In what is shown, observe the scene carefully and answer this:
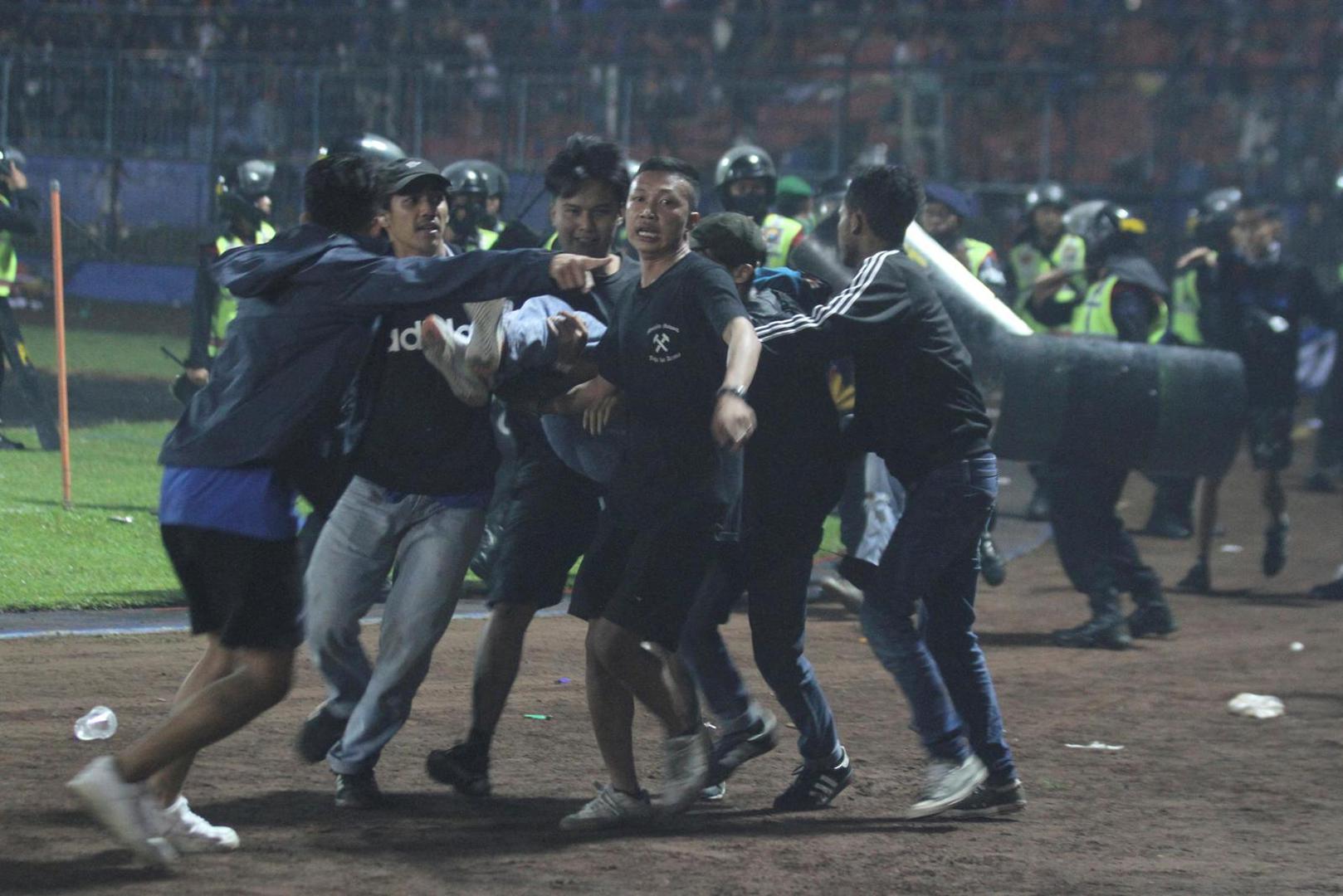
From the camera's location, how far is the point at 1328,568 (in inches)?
468

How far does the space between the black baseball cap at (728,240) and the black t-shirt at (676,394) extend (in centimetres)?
59

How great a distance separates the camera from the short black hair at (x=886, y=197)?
558 centimetres

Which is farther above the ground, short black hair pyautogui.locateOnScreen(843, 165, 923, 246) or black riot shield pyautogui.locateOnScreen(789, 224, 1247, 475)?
short black hair pyautogui.locateOnScreen(843, 165, 923, 246)

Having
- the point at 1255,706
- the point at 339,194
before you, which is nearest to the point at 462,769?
the point at 339,194

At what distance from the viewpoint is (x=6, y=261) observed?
38.9 feet

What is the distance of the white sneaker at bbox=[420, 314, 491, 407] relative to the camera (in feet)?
16.0

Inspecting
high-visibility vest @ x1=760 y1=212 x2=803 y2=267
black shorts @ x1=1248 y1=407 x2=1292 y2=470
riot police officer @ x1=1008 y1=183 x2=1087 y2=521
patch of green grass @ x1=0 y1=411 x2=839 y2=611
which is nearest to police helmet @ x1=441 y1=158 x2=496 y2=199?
high-visibility vest @ x1=760 y1=212 x2=803 y2=267

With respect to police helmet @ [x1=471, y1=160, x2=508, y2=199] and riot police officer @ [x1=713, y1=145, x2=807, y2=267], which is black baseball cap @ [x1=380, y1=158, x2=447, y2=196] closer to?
riot police officer @ [x1=713, y1=145, x2=807, y2=267]

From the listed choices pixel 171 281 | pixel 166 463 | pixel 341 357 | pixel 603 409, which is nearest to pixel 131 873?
pixel 166 463

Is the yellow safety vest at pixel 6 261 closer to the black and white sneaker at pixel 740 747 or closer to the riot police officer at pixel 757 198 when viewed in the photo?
the riot police officer at pixel 757 198

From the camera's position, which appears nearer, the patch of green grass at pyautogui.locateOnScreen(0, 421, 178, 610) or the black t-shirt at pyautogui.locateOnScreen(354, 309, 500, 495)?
the black t-shirt at pyautogui.locateOnScreen(354, 309, 500, 495)

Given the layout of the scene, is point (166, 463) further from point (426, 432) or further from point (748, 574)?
point (748, 574)

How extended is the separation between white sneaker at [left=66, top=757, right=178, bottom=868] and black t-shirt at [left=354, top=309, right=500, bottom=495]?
1.17 m

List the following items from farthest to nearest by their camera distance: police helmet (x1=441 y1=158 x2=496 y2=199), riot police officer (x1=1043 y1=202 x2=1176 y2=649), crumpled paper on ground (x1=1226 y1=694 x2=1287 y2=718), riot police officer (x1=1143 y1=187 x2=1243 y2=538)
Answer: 1. riot police officer (x1=1143 y1=187 x2=1243 y2=538)
2. police helmet (x1=441 y1=158 x2=496 y2=199)
3. riot police officer (x1=1043 y1=202 x2=1176 y2=649)
4. crumpled paper on ground (x1=1226 y1=694 x2=1287 y2=718)
